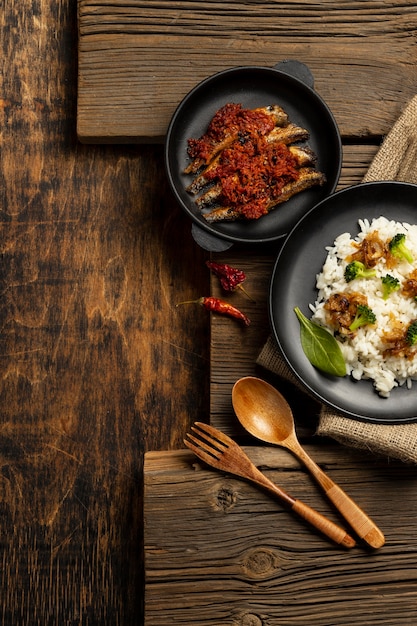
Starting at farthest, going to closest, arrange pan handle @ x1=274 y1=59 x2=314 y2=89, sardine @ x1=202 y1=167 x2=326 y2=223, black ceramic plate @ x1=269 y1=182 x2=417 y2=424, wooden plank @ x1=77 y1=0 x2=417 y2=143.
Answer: wooden plank @ x1=77 y1=0 x2=417 y2=143
pan handle @ x1=274 y1=59 x2=314 y2=89
sardine @ x1=202 y1=167 x2=326 y2=223
black ceramic plate @ x1=269 y1=182 x2=417 y2=424

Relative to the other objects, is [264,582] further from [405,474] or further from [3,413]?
[3,413]

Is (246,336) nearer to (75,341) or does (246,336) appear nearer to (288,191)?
(288,191)

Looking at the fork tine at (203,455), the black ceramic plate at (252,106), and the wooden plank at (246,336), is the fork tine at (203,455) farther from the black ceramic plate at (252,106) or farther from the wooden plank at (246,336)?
the black ceramic plate at (252,106)

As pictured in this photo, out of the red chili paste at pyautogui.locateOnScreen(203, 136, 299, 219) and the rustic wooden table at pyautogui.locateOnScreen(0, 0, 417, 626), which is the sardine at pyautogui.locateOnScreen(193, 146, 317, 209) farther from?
the rustic wooden table at pyautogui.locateOnScreen(0, 0, 417, 626)

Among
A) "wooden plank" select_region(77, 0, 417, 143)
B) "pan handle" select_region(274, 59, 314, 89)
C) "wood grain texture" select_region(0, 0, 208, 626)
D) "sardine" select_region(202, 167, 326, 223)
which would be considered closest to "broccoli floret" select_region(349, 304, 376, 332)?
"sardine" select_region(202, 167, 326, 223)

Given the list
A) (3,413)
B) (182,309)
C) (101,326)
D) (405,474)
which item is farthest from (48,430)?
(405,474)

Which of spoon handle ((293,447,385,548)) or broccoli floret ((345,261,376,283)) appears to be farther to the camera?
spoon handle ((293,447,385,548))

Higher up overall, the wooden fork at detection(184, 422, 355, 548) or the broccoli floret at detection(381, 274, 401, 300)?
the broccoli floret at detection(381, 274, 401, 300)

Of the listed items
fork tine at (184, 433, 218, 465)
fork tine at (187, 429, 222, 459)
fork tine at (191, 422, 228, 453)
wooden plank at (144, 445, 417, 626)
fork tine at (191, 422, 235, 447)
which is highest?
fork tine at (191, 422, 235, 447)
